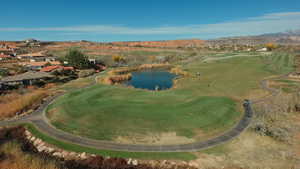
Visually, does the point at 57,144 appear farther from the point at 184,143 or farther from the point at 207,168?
the point at 207,168

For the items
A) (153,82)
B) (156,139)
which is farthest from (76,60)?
(156,139)

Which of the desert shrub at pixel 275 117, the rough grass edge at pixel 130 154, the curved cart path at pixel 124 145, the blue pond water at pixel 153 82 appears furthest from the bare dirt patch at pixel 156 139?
the blue pond water at pixel 153 82

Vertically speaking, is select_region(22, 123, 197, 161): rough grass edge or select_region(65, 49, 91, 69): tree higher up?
select_region(65, 49, 91, 69): tree

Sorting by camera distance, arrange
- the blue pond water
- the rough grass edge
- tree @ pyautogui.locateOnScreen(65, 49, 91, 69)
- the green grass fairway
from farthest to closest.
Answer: tree @ pyautogui.locateOnScreen(65, 49, 91, 69), the blue pond water, the green grass fairway, the rough grass edge

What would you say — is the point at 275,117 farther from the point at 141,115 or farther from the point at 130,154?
the point at 130,154

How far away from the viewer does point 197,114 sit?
3266 centimetres

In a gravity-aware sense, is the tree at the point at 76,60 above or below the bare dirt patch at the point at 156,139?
above

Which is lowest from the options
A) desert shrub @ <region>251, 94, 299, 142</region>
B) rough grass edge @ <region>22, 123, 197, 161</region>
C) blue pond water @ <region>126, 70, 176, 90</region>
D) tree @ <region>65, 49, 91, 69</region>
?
rough grass edge @ <region>22, 123, 197, 161</region>

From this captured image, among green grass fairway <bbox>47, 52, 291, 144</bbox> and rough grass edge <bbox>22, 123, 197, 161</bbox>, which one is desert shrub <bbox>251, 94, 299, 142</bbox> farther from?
rough grass edge <bbox>22, 123, 197, 161</bbox>

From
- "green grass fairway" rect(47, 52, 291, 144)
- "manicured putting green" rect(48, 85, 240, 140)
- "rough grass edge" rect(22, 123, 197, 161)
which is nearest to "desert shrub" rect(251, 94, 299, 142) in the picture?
"green grass fairway" rect(47, 52, 291, 144)

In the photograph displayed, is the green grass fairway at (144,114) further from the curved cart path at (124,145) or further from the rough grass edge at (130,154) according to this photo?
the rough grass edge at (130,154)

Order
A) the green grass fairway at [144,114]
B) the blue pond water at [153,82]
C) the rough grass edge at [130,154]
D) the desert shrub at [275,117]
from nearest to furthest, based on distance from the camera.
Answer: the rough grass edge at [130,154], the desert shrub at [275,117], the green grass fairway at [144,114], the blue pond water at [153,82]

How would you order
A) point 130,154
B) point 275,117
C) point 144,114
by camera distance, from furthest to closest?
point 144,114, point 275,117, point 130,154

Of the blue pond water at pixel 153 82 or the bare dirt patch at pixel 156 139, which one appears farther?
the blue pond water at pixel 153 82
